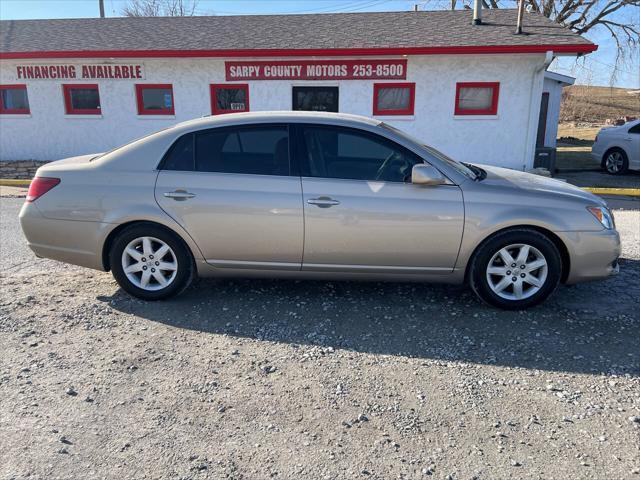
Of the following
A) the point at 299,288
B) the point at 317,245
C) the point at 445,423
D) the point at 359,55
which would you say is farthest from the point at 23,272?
the point at 359,55

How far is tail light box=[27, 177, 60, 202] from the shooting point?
4.27 meters

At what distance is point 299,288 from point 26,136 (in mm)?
11362

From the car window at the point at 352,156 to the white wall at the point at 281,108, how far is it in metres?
7.59

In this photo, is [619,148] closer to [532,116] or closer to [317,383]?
[532,116]

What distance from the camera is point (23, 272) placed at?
203 inches

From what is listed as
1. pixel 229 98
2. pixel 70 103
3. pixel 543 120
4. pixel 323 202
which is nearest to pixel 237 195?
pixel 323 202

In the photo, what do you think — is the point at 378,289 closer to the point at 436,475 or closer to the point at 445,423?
the point at 445,423

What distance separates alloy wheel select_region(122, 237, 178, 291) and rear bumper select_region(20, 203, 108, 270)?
26 centimetres

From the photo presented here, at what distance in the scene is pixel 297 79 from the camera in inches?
449

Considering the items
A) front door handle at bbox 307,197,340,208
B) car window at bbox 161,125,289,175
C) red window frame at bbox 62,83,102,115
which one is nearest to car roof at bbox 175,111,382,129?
car window at bbox 161,125,289,175

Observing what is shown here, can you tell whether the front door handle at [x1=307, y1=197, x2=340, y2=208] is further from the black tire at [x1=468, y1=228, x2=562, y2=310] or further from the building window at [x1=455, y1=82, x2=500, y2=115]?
the building window at [x1=455, y1=82, x2=500, y2=115]

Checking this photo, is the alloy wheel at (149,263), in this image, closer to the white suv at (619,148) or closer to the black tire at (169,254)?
the black tire at (169,254)

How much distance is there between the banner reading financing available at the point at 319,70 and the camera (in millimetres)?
11148

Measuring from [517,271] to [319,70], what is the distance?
8.56 m
